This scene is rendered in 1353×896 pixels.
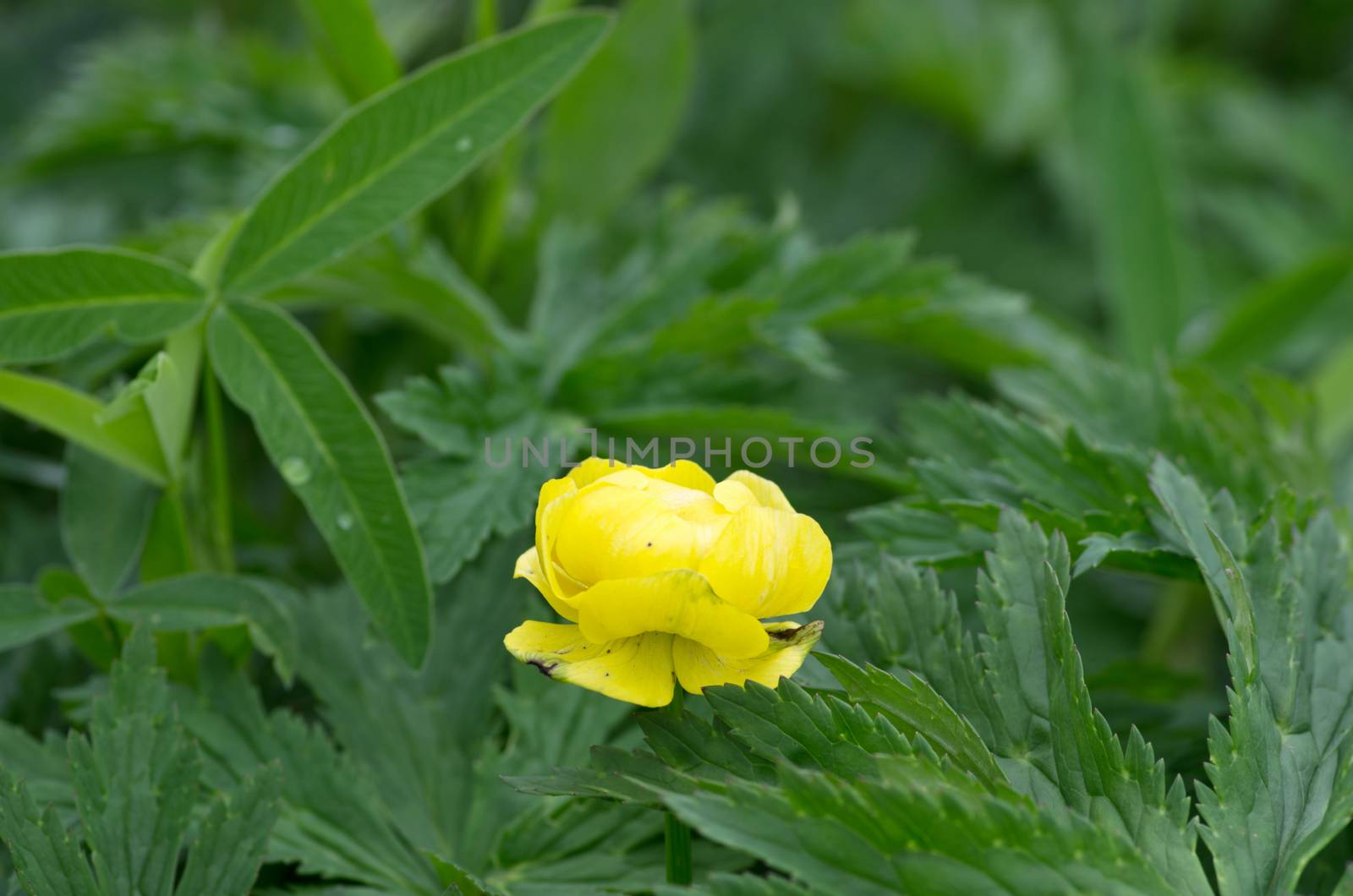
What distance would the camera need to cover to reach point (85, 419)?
26.5 inches

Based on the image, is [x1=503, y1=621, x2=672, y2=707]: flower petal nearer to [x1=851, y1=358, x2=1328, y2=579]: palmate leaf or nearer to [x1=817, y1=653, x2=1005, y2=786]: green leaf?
[x1=817, y1=653, x2=1005, y2=786]: green leaf

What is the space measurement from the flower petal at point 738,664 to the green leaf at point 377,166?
34cm

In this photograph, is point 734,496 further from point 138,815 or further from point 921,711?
point 138,815

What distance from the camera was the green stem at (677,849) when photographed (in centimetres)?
53

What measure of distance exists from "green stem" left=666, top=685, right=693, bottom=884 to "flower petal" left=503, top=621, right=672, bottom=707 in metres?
0.04

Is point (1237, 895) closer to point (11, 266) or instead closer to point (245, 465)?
point (11, 266)

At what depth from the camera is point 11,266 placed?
630 millimetres

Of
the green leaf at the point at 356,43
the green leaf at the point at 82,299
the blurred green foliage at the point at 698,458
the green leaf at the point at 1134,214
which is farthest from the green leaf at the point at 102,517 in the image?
the green leaf at the point at 1134,214

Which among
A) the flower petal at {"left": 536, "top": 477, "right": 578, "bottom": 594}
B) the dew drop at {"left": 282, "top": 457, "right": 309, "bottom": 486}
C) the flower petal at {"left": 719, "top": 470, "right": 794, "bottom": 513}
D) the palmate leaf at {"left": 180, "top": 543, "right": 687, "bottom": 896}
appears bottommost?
the palmate leaf at {"left": 180, "top": 543, "right": 687, "bottom": 896}

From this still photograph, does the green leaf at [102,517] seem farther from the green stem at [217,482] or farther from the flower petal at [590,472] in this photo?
the flower petal at [590,472]

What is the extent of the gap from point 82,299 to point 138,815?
0.30m

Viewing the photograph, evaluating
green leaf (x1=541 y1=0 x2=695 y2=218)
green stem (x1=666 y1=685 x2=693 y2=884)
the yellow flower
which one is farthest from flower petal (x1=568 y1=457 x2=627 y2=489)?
green leaf (x1=541 y1=0 x2=695 y2=218)

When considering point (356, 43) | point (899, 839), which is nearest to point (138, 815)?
point (899, 839)

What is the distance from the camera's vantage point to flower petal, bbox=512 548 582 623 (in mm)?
479
